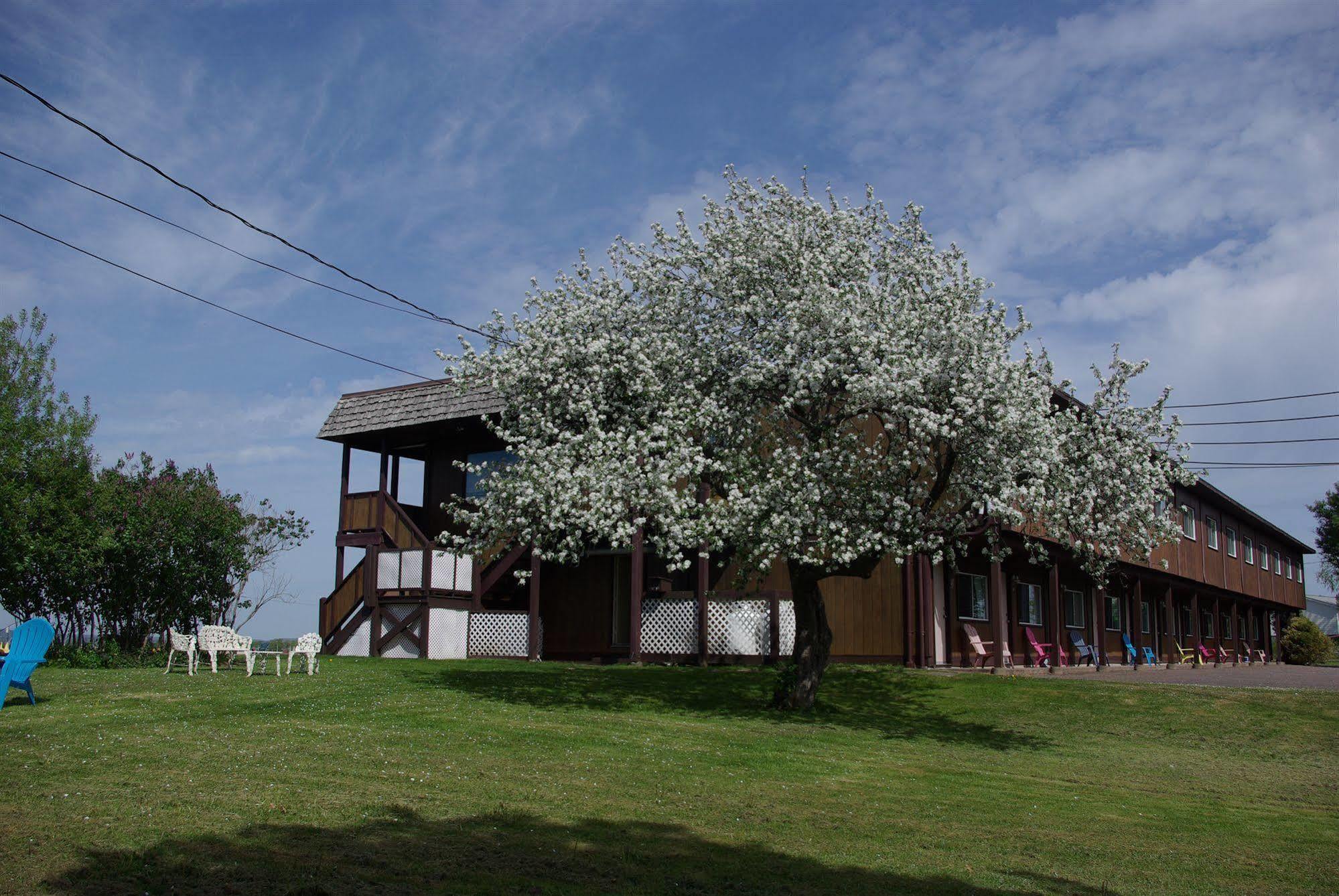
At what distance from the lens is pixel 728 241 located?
1573 centimetres

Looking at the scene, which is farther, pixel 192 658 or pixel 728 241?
pixel 192 658

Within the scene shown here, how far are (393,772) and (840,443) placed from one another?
25.0 feet

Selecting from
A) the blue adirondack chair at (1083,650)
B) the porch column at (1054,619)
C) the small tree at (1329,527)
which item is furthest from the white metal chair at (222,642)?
the small tree at (1329,527)

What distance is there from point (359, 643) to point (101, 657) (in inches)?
261

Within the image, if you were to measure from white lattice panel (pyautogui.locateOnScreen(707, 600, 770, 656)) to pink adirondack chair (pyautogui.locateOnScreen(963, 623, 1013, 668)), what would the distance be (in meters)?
4.79

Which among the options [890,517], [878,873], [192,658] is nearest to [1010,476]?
[890,517]

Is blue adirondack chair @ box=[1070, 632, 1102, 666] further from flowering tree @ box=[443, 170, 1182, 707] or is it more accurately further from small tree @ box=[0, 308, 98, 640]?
small tree @ box=[0, 308, 98, 640]

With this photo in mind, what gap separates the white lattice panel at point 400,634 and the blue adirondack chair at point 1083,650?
16282 mm

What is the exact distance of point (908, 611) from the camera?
70.1ft

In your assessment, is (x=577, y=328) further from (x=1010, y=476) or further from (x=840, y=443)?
(x=1010, y=476)

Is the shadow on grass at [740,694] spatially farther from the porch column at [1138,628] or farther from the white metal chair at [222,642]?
the porch column at [1138,628]

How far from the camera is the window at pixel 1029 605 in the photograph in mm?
26516

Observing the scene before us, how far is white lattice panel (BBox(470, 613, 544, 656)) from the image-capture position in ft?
82.1

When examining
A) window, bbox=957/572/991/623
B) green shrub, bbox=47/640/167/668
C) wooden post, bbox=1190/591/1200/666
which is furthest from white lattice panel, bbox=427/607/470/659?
wooden post, bbox=1190/591/1200/666
